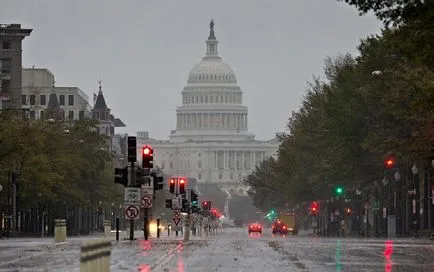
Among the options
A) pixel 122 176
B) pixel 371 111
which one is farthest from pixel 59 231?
pixel 371 111

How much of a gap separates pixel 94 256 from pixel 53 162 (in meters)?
87.6

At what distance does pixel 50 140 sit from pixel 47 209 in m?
12.2

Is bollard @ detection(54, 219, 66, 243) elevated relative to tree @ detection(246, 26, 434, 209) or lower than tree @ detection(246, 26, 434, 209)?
lower

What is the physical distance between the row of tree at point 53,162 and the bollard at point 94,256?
60.1 metres

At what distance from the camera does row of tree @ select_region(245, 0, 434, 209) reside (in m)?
45.1

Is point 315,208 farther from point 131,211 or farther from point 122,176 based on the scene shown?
point 131,211

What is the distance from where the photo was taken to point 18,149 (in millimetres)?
87500

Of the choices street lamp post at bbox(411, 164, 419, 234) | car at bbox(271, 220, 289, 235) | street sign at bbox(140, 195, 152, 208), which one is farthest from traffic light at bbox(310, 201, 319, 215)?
street sign at bbox(140, 195, 152, 208)

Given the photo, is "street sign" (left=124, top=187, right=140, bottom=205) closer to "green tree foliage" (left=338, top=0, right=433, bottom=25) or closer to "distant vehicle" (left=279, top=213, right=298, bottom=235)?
"green tree foliage" (left=338, top=0, right=433, bottom=25)

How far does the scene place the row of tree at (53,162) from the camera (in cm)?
9562

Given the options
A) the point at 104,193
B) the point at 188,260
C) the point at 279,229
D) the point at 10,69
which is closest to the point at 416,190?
the point at 104,193

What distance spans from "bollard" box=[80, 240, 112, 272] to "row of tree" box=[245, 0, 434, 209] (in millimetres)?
16887

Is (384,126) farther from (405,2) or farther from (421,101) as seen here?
(405,2)

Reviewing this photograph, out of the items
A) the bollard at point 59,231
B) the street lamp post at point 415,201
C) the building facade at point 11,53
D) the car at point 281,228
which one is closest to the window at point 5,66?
the building facade at point 11,53
